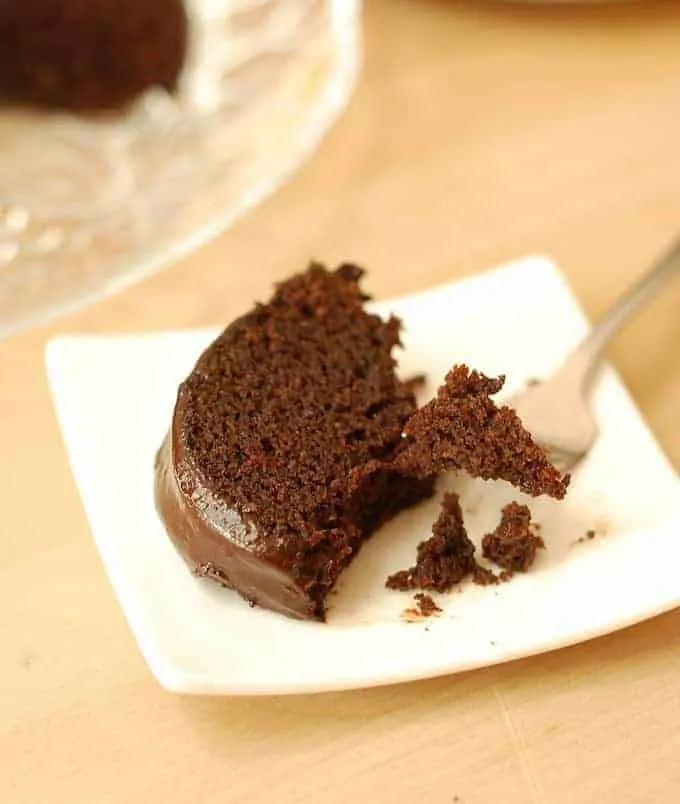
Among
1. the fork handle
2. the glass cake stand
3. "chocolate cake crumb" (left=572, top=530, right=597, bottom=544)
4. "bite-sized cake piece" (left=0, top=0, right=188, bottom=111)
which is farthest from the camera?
"bite-sized cake piece" (left=0, top=0, right=188, bottom=111)

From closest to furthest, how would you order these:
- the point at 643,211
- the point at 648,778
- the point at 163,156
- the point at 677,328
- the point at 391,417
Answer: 1. the point at 648,778
2. the point at 391,417
3. the point at 677,328
4. the point at 643,211
5. the point at 163,156

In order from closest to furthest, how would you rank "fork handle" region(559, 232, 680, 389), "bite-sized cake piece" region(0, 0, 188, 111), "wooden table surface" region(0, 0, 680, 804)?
1. "wooden table surface" region(0, 0, 680, 804)
2. "fork handle" region(559, 232, 680, 389)
3. "bite-sized cake piece" region(0, 0, 188, 111)

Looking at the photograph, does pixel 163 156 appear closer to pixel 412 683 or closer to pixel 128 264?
pixel 128 264

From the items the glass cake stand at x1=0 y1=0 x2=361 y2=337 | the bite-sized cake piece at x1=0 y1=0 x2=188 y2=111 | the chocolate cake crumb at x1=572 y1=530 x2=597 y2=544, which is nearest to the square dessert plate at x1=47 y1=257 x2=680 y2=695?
the chocolate cake crumb at x1=572 y1=530 x2=597 y2=544

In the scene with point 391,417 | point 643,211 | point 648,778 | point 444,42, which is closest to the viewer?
point 648,778

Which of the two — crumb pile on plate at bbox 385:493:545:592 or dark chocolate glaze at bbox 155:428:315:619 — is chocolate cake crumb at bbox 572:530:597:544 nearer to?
crumb pile on plate at bbox 385:493:545:592

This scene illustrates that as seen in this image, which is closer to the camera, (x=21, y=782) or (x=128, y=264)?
(x=21, y=782)

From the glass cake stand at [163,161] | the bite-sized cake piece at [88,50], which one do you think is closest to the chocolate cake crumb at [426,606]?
the glass cake stand at [163,161]

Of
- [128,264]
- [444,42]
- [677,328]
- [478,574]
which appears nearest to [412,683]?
[478,574]
